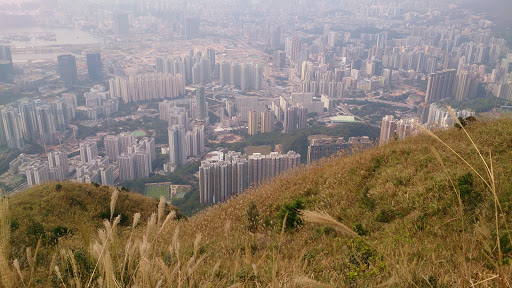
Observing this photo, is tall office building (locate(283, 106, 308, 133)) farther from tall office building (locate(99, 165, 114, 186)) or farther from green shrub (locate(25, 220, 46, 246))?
green shrub (locate(25, 220, 46, 246))

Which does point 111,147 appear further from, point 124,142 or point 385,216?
point 385,216

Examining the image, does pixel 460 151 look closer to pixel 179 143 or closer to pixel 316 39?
pixel 179 143

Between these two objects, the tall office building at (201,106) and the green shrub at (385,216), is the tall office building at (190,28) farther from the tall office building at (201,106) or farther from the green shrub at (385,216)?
the green shrub at (385,216)

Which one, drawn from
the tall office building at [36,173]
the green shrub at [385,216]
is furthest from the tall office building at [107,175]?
the green shrub at [385,216]

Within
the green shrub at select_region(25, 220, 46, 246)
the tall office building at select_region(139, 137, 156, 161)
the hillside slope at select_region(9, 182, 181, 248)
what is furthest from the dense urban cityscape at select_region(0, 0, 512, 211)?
the green shrub at select_region(25, 220, 46, 246)

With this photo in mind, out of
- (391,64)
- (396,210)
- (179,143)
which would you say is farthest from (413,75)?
(396,210)

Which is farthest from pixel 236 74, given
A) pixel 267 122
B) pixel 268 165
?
pixel 268 165

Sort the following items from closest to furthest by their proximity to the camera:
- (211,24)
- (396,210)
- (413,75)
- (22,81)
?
(396,210) < (22,81) < (413,75) < (211,24)
